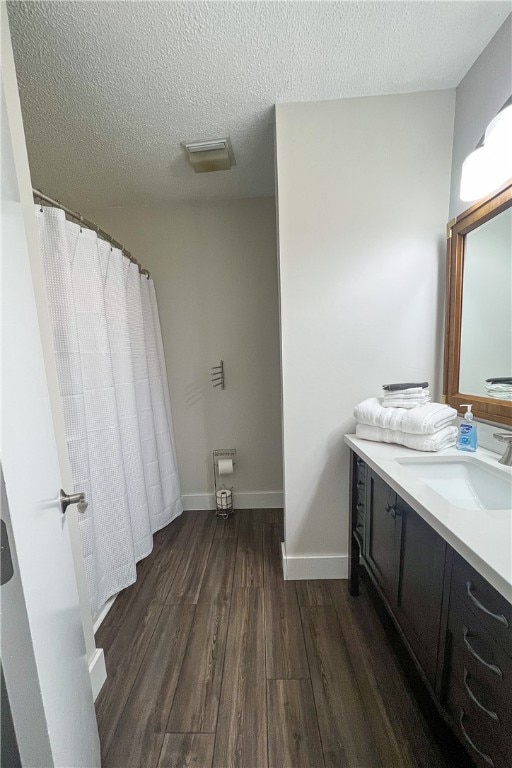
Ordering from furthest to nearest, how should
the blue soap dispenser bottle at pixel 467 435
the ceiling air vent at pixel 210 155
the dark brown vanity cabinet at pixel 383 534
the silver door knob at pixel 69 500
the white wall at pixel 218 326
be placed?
the white wall at pixel 218 326, the ceiling air vent at pixel 210 155, the blue soap dispenser bottle at pixel 467 435, the dark brown vanity cabinet at pixel 383 534, the silver door knob at pixel 69 500

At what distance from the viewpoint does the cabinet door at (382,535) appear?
0.98m

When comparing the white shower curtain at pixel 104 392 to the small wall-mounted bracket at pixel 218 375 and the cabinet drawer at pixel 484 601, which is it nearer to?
the small wall-mounted bracket at pixel 218 375

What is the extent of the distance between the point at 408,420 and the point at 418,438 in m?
0.08

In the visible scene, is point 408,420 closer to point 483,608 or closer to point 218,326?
point 483,608

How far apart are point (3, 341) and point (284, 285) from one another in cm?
117

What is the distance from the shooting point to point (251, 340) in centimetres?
222

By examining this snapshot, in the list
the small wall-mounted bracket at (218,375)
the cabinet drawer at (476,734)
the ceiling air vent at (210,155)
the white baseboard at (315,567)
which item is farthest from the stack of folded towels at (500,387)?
the ceiling air vent at (210,155)

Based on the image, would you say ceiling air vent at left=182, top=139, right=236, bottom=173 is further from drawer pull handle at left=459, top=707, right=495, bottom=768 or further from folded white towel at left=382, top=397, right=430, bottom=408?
drawer pull handle at left=459, top=707, right=495, bottom=768

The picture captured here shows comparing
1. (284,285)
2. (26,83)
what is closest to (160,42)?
(26,83)

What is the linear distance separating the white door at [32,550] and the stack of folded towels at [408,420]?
1217mm

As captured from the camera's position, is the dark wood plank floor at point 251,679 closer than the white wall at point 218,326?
Yes

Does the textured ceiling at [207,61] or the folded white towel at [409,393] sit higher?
the textured ceiling at [207,61]

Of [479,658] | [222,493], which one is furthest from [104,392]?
[479,658]

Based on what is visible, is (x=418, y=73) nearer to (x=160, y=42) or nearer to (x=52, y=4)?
(x=160, y=42)
